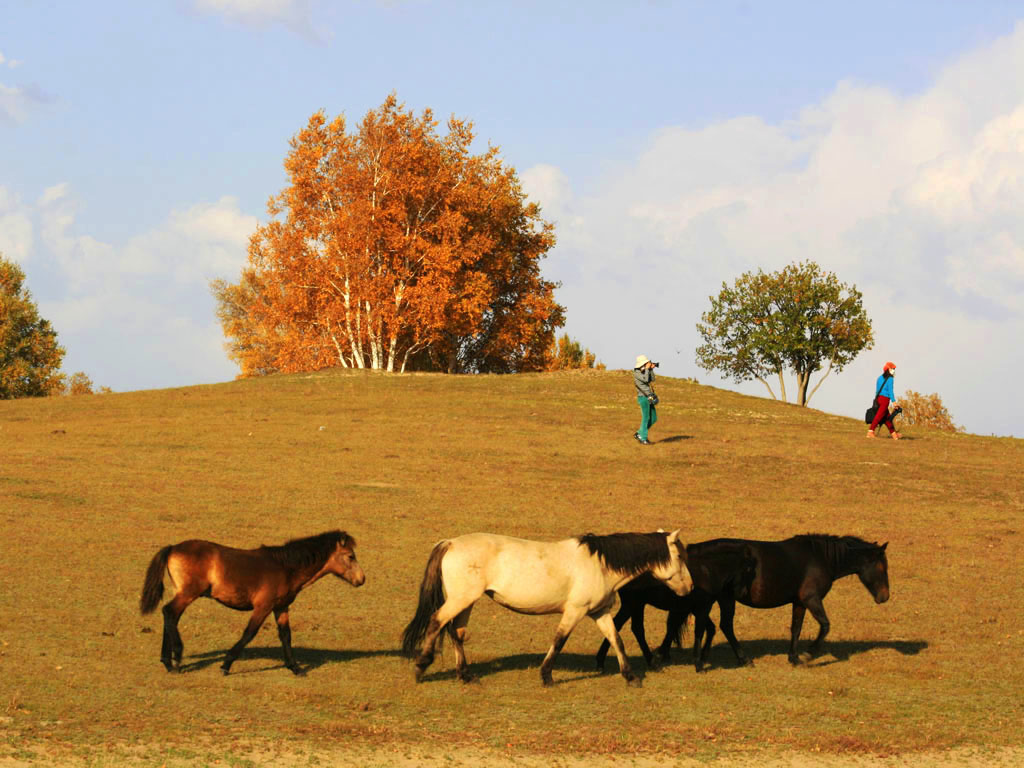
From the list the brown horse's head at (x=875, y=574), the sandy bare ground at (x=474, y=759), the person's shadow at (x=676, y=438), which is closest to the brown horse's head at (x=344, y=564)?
the sandy bare ground at (x=474, y=759)

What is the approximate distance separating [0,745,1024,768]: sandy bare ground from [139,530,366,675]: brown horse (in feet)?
8.95

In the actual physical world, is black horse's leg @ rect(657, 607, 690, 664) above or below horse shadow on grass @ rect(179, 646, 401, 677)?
above

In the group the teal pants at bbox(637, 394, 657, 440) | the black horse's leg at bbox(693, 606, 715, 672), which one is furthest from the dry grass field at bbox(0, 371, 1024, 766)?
the teal pants at bbox(637, 394, 657, 440)

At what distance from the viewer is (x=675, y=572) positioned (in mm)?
11844

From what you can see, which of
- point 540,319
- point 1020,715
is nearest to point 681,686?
point 1020,715

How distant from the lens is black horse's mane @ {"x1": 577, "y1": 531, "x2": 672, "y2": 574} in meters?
11.7

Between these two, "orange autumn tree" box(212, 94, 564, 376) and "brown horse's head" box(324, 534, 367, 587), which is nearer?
"brown horse's head" box(324, 534, 367, 587)

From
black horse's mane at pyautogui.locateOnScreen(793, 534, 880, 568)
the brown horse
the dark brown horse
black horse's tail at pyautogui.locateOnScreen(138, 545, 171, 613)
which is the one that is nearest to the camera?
black horse's tail at pyautogui.locateOnScreen(138, 545, 171, 613)

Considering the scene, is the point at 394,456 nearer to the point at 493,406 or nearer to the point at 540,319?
the point at 493,406

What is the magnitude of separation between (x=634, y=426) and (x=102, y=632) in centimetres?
2608

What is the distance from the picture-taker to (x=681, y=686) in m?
11.9

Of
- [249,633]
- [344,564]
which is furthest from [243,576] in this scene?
[344,564]

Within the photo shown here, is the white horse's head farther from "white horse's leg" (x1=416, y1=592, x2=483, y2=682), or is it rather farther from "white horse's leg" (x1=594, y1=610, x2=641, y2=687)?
"white horse's leg" (x1=416, y1=592, x2=483, y2=682)

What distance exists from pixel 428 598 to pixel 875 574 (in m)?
5.73
